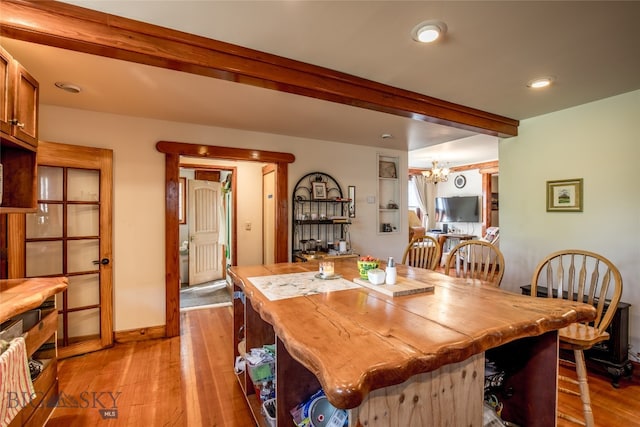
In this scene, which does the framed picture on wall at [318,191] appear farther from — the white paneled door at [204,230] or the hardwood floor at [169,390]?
the white paneled door at [204,230]

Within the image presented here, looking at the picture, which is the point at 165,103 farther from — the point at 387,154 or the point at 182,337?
the point at 387,154

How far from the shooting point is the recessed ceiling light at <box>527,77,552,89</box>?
227 cm

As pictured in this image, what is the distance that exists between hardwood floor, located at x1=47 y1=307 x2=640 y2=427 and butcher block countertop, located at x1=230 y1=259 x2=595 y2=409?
1.03 metres

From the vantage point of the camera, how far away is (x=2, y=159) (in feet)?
5.68

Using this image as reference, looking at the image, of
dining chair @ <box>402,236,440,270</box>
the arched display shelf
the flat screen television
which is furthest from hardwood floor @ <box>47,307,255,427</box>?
the flat screen television

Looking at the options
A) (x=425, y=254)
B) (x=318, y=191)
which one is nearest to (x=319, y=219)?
(x=318, y=191)

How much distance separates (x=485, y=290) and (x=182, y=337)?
2943 millimetres

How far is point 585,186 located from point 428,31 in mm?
2334

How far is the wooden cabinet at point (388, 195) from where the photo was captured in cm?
472

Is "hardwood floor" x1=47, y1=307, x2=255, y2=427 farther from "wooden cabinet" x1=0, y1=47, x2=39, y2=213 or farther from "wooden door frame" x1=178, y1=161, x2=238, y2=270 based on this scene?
"wooden door frame" x1=178, y1=161, x2=238, y2=270

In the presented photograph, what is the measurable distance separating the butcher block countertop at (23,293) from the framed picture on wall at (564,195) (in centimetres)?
408

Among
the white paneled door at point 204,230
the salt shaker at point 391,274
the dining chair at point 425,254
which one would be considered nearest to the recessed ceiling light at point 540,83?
the dining chair at point 425,254

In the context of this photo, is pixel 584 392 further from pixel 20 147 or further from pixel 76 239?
pixel 76 239

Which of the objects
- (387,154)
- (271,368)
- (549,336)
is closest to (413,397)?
(549,336)
